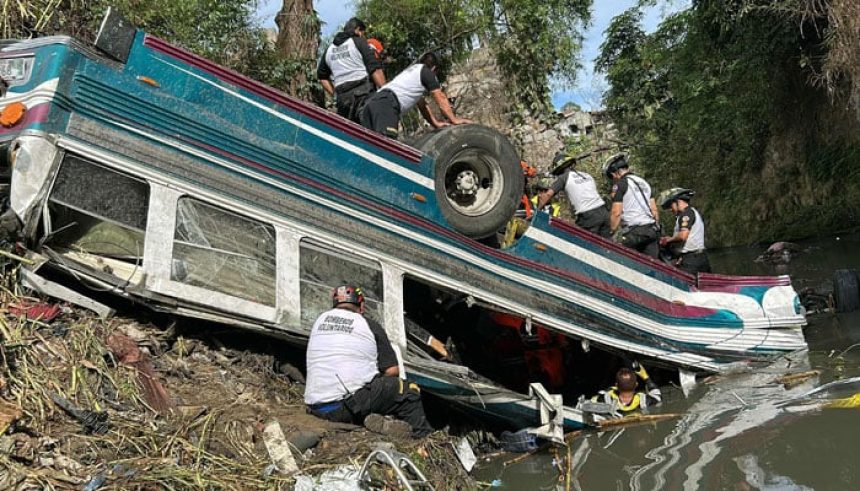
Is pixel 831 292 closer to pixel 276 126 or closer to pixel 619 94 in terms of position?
pixel 276 126

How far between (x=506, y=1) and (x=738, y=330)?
1096 centimetres

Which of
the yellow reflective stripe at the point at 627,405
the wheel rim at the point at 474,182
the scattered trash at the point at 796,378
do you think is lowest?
the yellow reflective stripe at the point at 627,405

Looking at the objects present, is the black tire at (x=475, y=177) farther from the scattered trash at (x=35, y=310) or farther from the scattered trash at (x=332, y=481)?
the scattered trash at (x=35, y=310)

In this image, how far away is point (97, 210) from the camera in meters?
A: 4.07

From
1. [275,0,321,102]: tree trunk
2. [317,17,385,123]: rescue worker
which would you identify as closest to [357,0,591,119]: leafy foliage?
[275,0,321,102]: tree trunk

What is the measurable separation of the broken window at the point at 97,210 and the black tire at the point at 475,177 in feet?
6.30

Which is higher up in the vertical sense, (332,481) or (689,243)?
(689,243)

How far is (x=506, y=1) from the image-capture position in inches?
642

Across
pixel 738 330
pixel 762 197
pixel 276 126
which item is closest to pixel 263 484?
pixel 276 126

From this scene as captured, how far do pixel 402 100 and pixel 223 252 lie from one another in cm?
205

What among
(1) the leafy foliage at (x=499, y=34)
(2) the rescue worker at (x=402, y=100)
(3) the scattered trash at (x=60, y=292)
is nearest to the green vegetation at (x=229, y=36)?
(1) the leafy foliage at (x=499, y=34)

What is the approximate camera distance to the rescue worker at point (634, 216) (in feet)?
23.9

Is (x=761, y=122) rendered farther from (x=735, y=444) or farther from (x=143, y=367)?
(x=143, y=367)

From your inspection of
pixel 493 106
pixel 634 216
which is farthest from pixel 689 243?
pixel 493 106
